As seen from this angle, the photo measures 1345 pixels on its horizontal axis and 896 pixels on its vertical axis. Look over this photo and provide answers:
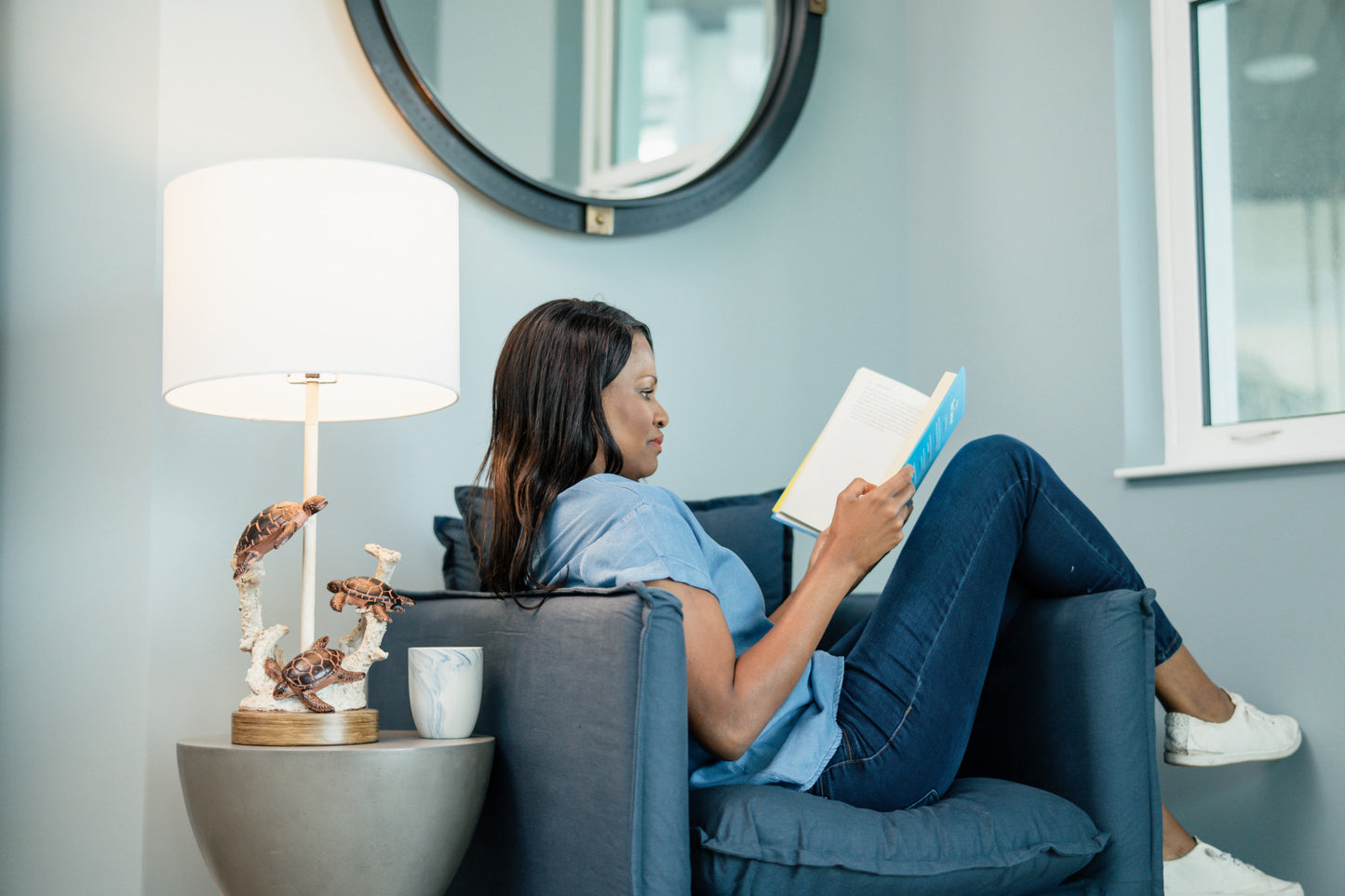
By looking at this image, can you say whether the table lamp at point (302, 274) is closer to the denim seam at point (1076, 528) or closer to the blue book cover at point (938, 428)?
the blue book cover at point (938, 428)

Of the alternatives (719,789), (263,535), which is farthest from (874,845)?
(263,535)

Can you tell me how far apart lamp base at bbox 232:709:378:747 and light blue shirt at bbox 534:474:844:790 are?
27 cm

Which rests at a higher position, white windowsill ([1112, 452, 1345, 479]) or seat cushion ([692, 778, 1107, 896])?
white windowsill ([1112, 452, 1345, 479])

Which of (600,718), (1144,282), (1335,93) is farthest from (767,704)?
(1335,93)

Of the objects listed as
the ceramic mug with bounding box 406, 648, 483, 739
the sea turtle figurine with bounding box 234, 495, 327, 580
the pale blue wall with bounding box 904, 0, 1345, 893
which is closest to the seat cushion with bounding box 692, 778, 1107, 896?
the ceramic mug with bounding box 406, 648, 483, 739

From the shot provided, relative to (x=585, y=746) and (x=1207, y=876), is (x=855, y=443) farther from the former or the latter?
(x=1207, y=876)

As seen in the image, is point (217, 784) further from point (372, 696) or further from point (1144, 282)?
point (1144, 282)

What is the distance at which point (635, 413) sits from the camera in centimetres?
137

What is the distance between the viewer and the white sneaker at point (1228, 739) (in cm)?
149

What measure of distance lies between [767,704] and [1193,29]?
1694mm

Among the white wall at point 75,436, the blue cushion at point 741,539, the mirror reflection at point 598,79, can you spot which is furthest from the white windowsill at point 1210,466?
the white wall at point 75,436

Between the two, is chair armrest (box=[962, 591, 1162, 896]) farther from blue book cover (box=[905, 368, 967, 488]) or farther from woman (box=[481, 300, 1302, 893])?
blue book cover (box=[905, 368, 967, 488])

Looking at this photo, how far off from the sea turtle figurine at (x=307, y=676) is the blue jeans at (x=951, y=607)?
0.54 m

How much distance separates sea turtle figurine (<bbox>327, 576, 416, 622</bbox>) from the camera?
1.18 metres
